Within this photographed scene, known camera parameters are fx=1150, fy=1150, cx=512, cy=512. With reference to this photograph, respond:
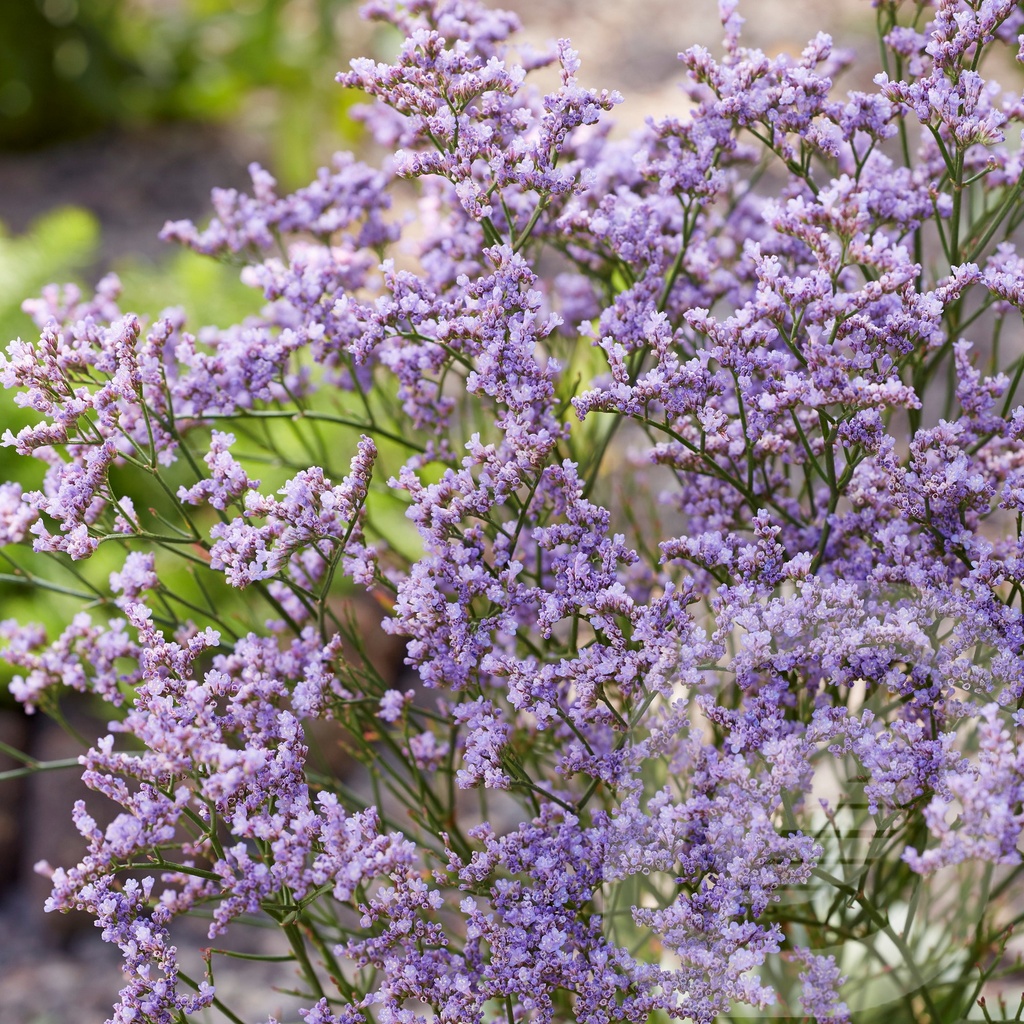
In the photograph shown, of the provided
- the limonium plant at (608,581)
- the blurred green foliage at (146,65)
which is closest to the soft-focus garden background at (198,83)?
the blurred green foliage at (146,65)

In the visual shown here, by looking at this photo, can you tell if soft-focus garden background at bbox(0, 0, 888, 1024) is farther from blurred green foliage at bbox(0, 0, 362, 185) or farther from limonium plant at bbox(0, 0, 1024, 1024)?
limonium plant at bbox(0, 0, 1024, 1024)

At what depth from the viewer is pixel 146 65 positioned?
23.1ft

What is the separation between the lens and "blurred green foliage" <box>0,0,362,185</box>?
6.37 m

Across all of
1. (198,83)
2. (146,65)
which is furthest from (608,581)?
(146,65)

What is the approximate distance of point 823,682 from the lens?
52.6 inches

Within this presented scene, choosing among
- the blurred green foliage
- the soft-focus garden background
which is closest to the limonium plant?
the soft-focus garden background

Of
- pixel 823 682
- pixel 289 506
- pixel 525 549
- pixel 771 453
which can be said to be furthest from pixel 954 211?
pixel 289 506

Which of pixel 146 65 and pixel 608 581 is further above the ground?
pixel 146 65

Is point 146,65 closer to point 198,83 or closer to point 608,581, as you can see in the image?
point 198,83

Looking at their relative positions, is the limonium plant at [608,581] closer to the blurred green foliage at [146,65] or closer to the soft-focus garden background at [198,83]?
the soft-focus garden background at [198,83]

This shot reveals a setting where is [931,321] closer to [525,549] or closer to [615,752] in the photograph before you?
[615,752]

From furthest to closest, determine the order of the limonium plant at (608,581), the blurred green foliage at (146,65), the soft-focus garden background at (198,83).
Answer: the blurred green foliage at (146,65) < the soft-focus garden background at (198,83) < the limonium plant at (608,581)

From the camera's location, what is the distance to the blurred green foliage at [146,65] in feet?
20.9

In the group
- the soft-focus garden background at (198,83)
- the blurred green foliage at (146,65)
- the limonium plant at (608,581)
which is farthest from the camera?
the blurred green foliage at (146,65)
